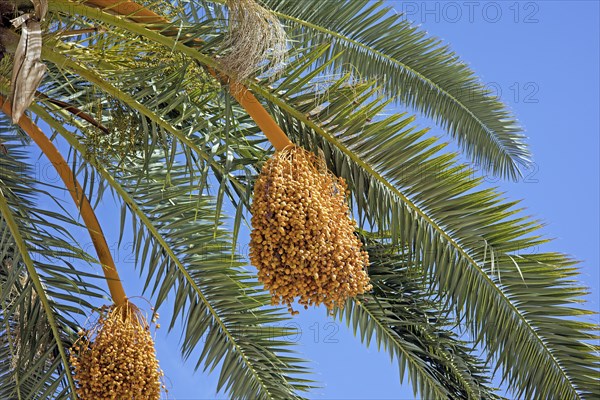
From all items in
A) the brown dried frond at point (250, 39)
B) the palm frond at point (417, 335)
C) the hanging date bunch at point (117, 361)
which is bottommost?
the hanging date bunch at point (117, 361)

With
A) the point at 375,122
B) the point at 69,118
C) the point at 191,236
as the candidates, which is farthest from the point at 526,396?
the point at 69,118

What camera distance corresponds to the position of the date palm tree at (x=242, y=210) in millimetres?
4754

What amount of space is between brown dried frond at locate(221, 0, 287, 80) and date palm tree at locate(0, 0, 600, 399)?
1.4 inches

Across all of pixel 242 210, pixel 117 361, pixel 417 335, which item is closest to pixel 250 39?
pixel 242 210

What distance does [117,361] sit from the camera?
5.06 metres

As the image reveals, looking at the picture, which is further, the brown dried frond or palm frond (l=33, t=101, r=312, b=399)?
palm frond (l=33, t=101, r=312, b=399)

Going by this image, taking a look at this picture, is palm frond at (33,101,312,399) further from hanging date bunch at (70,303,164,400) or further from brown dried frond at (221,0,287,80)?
brown dried frond at (221,0,287,80)

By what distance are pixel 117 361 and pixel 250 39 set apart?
2194 mm

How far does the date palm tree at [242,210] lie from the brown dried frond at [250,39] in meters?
0.03

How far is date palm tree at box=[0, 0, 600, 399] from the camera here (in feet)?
15.6

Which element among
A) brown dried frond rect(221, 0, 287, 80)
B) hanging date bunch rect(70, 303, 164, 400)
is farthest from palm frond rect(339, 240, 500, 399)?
brown dried frond rect(221, 0, 287, 80)

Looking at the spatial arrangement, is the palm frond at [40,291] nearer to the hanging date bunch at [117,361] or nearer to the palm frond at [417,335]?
the hanging date bunch at [117,361]

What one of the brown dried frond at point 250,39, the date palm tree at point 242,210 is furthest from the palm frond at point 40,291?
the brown dried frond at point 250,39

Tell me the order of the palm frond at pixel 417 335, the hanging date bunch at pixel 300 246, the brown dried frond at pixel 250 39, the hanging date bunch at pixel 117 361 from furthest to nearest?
the palm frond at pixel 417 335
the hanging date bunch at pixel 117 361
the brown dried frond at pixel 250 39
the hanging date bunch at pixel 300 246
